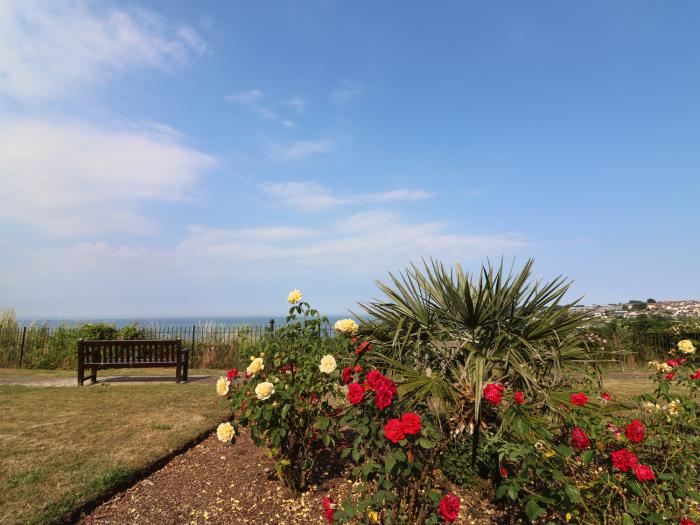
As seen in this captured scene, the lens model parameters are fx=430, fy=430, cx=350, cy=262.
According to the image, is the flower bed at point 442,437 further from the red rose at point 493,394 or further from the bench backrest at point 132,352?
the bench backrest at point 132,352

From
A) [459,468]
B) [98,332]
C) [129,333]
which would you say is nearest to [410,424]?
[459,468]

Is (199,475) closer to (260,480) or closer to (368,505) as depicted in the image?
(260,480)

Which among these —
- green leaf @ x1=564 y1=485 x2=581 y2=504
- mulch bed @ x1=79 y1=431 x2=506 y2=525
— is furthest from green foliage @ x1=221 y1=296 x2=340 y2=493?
green leaf @ x1=564 y1=485 x2=581 y2=504

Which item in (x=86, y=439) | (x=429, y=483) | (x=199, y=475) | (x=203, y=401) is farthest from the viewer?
(x=203, y=401)

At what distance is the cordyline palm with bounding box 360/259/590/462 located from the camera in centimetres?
307

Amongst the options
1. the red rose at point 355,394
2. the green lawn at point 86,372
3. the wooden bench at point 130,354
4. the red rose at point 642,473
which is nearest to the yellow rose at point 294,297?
the red rose at point 355,394

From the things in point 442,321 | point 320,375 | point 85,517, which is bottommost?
point 85,517

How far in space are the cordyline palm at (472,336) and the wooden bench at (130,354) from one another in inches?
251

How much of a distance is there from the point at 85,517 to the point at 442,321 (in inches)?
123

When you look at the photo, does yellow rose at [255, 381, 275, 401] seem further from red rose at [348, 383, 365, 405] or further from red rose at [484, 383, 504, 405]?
red rose at [484, 383, 504, 405]

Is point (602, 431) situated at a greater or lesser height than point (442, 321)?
lesser

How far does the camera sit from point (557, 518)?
2.84 meters

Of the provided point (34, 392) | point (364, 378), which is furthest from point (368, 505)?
point (34, 392)

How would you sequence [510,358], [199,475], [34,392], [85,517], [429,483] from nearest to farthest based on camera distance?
1. [429,483]
2. [510,358]
3. [85,517]
4. [199,475]
5. [34,392]
